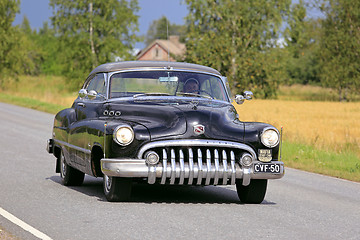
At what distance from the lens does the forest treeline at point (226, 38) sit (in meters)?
56.1

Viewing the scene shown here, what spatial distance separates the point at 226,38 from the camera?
56125mm

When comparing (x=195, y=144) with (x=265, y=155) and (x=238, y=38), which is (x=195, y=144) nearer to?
(x=265, y=155)

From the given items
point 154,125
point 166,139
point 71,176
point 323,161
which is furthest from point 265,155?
point 323,161

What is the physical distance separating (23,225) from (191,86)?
11.6 feet

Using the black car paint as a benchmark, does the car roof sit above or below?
above

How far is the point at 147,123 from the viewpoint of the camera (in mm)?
8258

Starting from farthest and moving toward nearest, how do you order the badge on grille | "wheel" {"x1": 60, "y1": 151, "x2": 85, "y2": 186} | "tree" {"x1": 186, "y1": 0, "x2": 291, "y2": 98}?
1. "tree" {"x1": 186, "y1": 0, "x2": 291, "y2": 98}
2. "wheel" {"x1": 60, "y1": 151, "x2": 85, "y2": 186}
3. the badge on grille

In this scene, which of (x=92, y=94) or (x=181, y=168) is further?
(x=92, y=94)

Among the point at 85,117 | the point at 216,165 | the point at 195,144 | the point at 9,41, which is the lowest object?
the point at 216,165

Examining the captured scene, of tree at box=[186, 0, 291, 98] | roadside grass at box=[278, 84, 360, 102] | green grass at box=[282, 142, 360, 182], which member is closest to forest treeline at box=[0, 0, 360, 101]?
tree at box=[186, 0, 291, 98]

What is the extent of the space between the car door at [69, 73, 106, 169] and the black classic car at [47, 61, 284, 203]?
0.6 inches

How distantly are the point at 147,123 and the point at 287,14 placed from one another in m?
49.9

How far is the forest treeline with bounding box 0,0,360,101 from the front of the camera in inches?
2210

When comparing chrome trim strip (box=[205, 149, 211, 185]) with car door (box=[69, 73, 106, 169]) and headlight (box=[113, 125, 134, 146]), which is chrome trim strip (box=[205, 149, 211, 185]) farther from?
car door (box=[69, 73, 106, 169])
